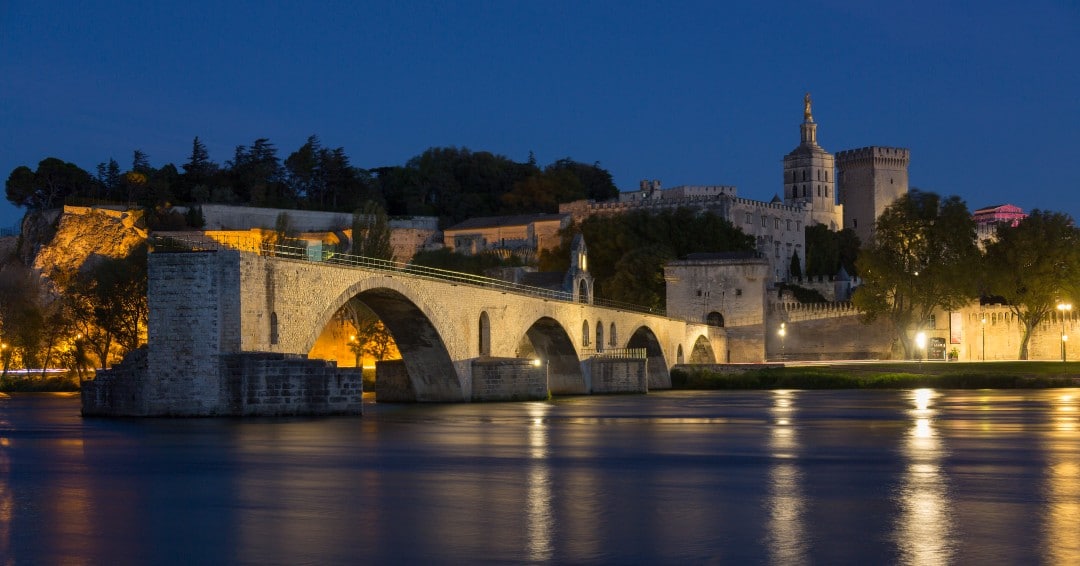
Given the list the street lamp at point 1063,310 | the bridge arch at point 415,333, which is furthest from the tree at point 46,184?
the street lamp at point 1063,310

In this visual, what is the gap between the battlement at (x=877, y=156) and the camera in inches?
5310

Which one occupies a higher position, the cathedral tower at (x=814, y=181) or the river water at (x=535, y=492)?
the cathedral tower at (x=814, y=181)

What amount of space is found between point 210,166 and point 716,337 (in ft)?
217

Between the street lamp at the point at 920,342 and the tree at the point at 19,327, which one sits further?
the street lamp at the point at 920,342

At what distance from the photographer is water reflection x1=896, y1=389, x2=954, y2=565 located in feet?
47.8

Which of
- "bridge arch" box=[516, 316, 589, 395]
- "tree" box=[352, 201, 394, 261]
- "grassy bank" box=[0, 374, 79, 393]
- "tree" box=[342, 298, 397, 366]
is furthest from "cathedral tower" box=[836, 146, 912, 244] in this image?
"grassy bank" box=[0, 374, 79, 393]

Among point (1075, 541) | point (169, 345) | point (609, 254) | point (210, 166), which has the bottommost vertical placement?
point (1075, 541)

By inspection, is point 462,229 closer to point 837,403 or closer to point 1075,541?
point 837,403

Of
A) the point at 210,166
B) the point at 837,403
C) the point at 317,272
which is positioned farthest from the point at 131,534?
the point at 210,166

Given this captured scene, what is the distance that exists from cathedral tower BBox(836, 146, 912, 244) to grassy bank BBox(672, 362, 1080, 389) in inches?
2425

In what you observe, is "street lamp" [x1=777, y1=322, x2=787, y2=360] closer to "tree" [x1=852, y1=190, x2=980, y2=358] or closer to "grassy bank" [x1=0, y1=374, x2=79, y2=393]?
"tree" [x1=852, y1=190, x2=980, y2=358]

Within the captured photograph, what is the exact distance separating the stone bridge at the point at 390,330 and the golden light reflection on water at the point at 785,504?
41.2 feet

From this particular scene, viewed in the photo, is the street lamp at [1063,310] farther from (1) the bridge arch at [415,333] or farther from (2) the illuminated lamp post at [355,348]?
(1) the bridge arch at [415,333]

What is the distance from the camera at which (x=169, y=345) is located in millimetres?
33562
